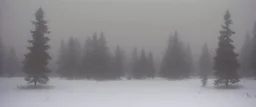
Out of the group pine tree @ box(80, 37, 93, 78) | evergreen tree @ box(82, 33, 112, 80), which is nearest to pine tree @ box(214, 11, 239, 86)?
evergreen tree @ box(82, 33, 112, 80)

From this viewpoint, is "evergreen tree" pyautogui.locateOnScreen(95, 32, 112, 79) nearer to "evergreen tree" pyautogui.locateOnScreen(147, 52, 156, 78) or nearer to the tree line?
the tree line

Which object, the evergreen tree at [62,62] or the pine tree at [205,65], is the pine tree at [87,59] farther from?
the pine tree at [205,65]

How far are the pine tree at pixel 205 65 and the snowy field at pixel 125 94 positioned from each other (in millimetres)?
136

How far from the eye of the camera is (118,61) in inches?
251

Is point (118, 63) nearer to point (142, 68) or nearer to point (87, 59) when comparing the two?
point (142, 68)

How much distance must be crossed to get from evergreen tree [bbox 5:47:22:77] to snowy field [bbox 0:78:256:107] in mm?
133

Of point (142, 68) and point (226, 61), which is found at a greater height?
point (226, 61)

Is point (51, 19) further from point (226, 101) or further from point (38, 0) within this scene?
point (226, 101)

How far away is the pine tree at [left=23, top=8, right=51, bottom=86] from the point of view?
6.32 metres

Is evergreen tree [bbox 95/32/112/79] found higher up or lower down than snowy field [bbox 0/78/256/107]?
higher up

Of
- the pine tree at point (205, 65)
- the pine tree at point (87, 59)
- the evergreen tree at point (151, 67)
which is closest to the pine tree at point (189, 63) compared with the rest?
the pine tree at point (205, 65)

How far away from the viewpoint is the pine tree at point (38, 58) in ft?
20.7

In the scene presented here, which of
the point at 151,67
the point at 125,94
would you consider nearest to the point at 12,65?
the point at 125,94

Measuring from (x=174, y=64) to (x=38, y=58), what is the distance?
295 cm
